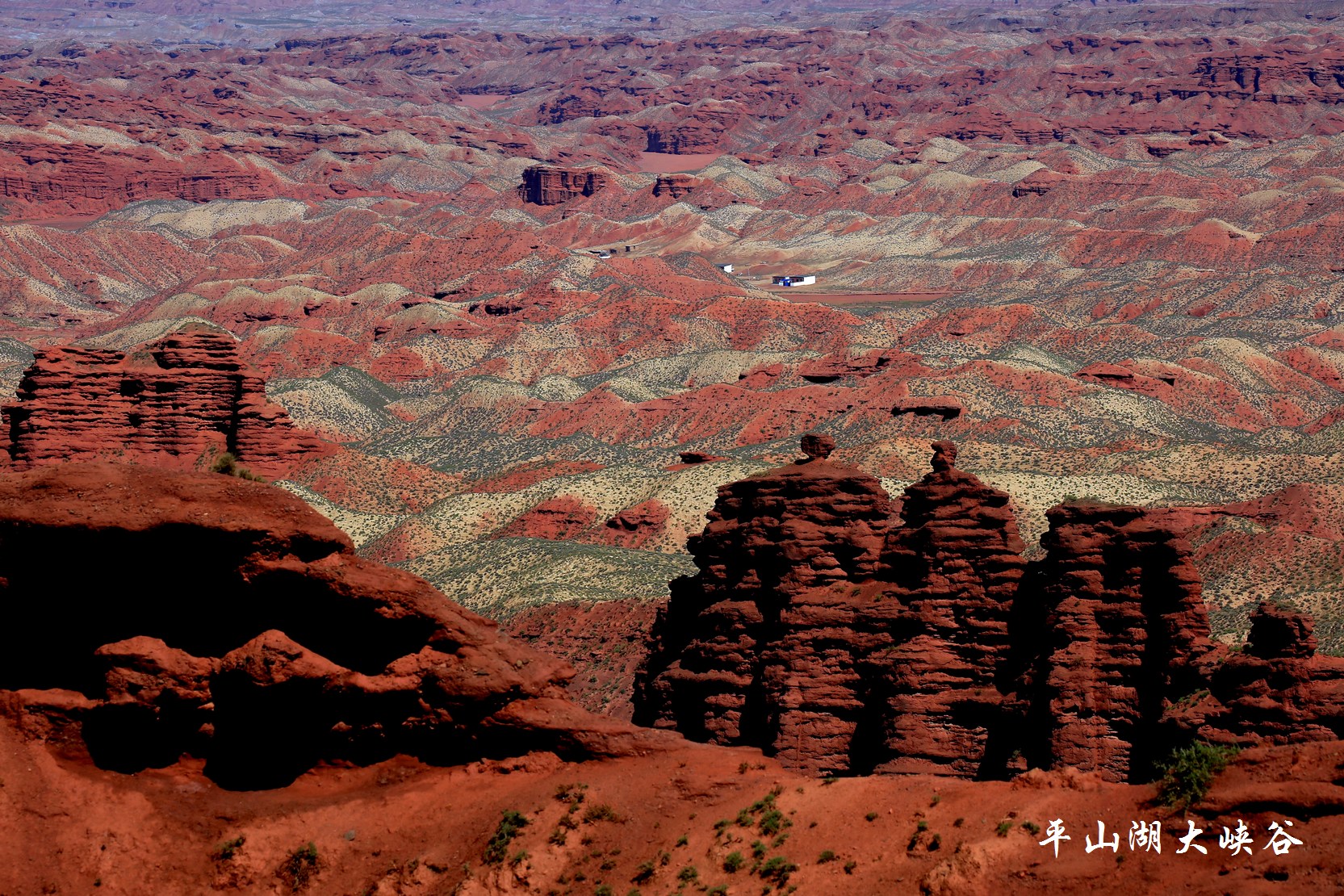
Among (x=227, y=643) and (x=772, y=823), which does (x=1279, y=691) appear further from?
(x=227, y=643)

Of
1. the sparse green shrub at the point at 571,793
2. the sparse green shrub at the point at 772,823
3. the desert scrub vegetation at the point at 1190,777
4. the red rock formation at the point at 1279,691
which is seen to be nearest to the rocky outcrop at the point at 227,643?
the sparse green shrub at the point at 571,793

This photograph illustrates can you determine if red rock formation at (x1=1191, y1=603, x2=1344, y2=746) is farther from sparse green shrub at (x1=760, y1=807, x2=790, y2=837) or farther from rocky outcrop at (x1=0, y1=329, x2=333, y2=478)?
rocky outcrop at (x1=0, y1=329, x2=333, y2=478)

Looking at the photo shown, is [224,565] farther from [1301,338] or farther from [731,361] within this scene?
[1301,338]

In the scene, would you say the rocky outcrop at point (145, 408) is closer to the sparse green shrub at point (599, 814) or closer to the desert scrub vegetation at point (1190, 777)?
the sparse green shrub at point (599, 814)

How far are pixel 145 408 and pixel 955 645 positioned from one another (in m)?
55.0

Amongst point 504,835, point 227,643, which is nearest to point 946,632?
point 504,835

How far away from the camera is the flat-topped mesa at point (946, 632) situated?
3497 centimetres

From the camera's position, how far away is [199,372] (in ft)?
270

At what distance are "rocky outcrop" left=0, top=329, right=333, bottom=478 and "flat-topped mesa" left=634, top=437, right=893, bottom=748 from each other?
149 feet

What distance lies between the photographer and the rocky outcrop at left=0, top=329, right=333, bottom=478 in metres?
78.2

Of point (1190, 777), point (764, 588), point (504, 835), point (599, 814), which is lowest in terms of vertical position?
point (504, 835)

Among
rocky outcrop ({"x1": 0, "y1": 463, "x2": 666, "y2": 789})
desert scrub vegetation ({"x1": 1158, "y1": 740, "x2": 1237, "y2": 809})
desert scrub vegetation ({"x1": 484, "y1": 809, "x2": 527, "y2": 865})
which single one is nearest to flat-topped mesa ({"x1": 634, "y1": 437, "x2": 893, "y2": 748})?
rocky outcrop ({"x1": 0, "y1": 463, "x2": 666, "y2": 789})

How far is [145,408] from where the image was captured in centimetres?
8100

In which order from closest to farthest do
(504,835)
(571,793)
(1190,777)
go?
(1190,777)
(504,835)
(571,793)
